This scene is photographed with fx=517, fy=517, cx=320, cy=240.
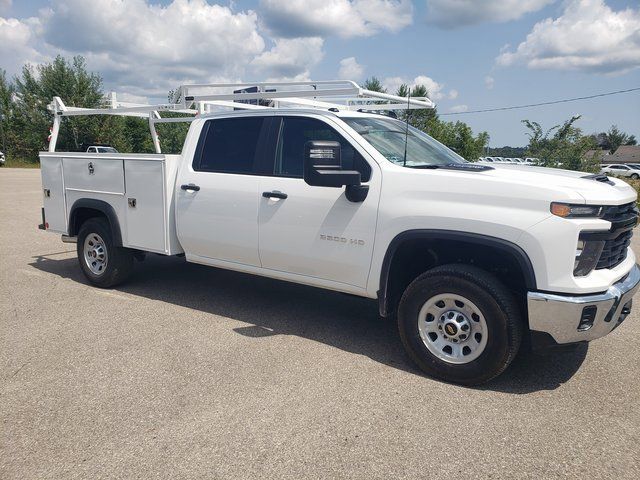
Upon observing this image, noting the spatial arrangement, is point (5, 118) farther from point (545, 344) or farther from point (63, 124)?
point (545, 344)

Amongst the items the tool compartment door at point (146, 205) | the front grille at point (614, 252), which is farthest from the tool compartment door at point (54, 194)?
the front grille at point (614, 252)

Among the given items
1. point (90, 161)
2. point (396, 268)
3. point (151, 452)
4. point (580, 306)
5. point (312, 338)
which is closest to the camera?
point (151, 452)

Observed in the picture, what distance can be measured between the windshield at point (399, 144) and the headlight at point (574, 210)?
1201 millimetres

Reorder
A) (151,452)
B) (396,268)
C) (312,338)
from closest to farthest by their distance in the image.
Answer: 1. (151,452)
2. (396,268)
3. (312,338)

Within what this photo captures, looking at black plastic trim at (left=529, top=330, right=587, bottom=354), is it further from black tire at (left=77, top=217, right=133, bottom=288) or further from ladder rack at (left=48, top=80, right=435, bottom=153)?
black tire at (left=77, top=217, right=133, bottom=288)

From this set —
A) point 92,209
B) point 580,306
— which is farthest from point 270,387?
point 92,209

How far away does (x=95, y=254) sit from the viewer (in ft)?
21.0

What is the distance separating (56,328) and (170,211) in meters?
1.57

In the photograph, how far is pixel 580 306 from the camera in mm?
3375

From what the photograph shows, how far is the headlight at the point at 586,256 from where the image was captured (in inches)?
134

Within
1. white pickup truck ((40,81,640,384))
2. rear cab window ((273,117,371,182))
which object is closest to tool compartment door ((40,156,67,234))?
white pickup truck ((40,81,640,384))

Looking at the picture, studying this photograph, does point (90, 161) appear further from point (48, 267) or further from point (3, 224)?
point (3, 224)

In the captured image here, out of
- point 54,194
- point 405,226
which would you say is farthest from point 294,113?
point 54,194

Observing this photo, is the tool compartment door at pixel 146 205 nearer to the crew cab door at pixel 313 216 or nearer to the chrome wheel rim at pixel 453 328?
the crew cab door at pixel 313 216
